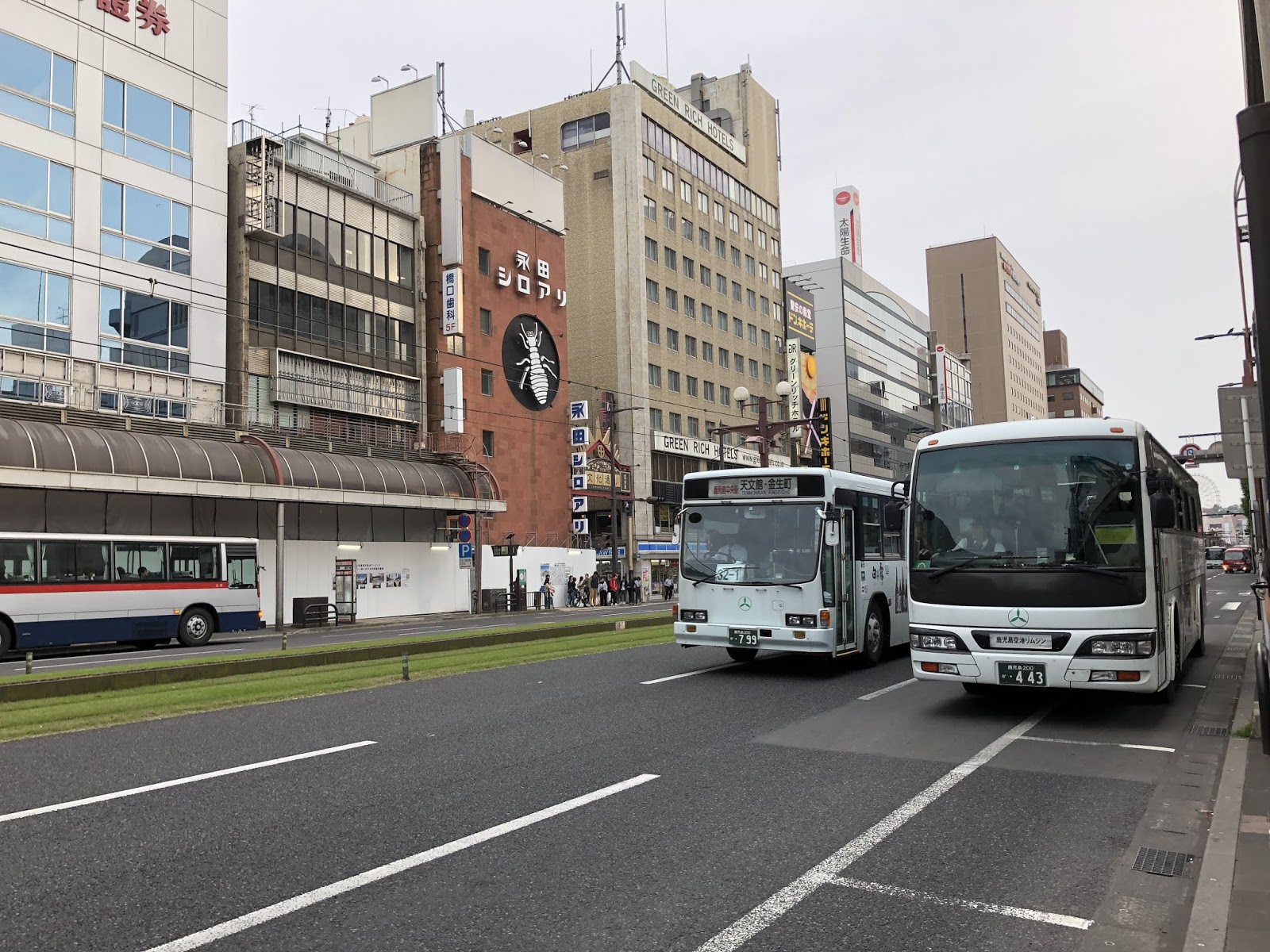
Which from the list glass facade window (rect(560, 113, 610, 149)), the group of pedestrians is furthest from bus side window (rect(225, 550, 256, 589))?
glass facade window (rect(560, 113, 610, 149))

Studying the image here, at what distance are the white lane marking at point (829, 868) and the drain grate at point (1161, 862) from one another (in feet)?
4.39

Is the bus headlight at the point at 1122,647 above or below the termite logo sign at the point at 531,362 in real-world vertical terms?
below

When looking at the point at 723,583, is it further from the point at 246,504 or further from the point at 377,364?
the point at 377,364

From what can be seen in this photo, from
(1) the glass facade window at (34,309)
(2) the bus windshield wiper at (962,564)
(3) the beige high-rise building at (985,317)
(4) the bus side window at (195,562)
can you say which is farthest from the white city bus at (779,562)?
(3) the beige high-rise building at (985,317)

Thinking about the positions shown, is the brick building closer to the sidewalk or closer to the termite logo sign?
the termite logo sign

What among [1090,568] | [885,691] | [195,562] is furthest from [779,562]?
[195,562]

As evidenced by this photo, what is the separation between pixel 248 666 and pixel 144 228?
24.9 metres

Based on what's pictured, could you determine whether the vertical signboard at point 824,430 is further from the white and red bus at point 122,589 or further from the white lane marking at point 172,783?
the white lane marking at point 172,783

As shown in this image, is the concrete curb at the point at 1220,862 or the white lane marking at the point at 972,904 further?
the white lane marking at the point at 972,904

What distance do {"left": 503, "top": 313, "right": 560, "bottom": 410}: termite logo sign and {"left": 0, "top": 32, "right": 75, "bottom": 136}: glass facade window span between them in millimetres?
22988

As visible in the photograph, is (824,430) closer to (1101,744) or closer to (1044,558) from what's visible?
(1044,558)

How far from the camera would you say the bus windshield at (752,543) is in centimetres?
1352

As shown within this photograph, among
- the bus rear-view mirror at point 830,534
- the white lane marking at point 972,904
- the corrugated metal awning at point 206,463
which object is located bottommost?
the white lane marking at point 972,904

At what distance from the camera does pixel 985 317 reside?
6038 inches
